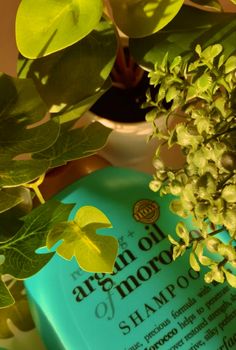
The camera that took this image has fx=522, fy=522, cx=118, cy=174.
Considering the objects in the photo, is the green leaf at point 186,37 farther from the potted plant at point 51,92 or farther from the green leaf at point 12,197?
the green leaf at point 12,197

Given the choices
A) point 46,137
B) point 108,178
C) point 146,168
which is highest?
point 46,137

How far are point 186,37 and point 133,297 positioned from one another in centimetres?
27

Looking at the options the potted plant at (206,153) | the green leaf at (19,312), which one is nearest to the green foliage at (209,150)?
the potted plant at (206,153)

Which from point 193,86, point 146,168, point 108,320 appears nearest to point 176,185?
point 193,86

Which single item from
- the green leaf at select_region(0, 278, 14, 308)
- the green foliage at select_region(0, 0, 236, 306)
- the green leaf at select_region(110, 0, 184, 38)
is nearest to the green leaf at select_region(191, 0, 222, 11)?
the green foliage at select_region(0, 0, 236, 306)

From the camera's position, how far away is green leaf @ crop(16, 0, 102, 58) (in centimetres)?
44

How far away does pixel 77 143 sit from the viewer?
0.51 metres

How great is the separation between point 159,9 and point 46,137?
0.16 meters

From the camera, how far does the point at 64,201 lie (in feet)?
1.82

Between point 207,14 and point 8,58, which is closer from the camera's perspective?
point 207,14

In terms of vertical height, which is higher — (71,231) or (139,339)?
(71,231)

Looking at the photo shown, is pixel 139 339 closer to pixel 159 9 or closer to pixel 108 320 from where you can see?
pixel 108 320

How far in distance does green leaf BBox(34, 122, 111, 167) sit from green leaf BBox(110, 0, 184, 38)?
10 centimetres

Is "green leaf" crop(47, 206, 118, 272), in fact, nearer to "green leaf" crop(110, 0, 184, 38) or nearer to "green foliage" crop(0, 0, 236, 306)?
"green foliage" crop(0, 0, 236, 306)
